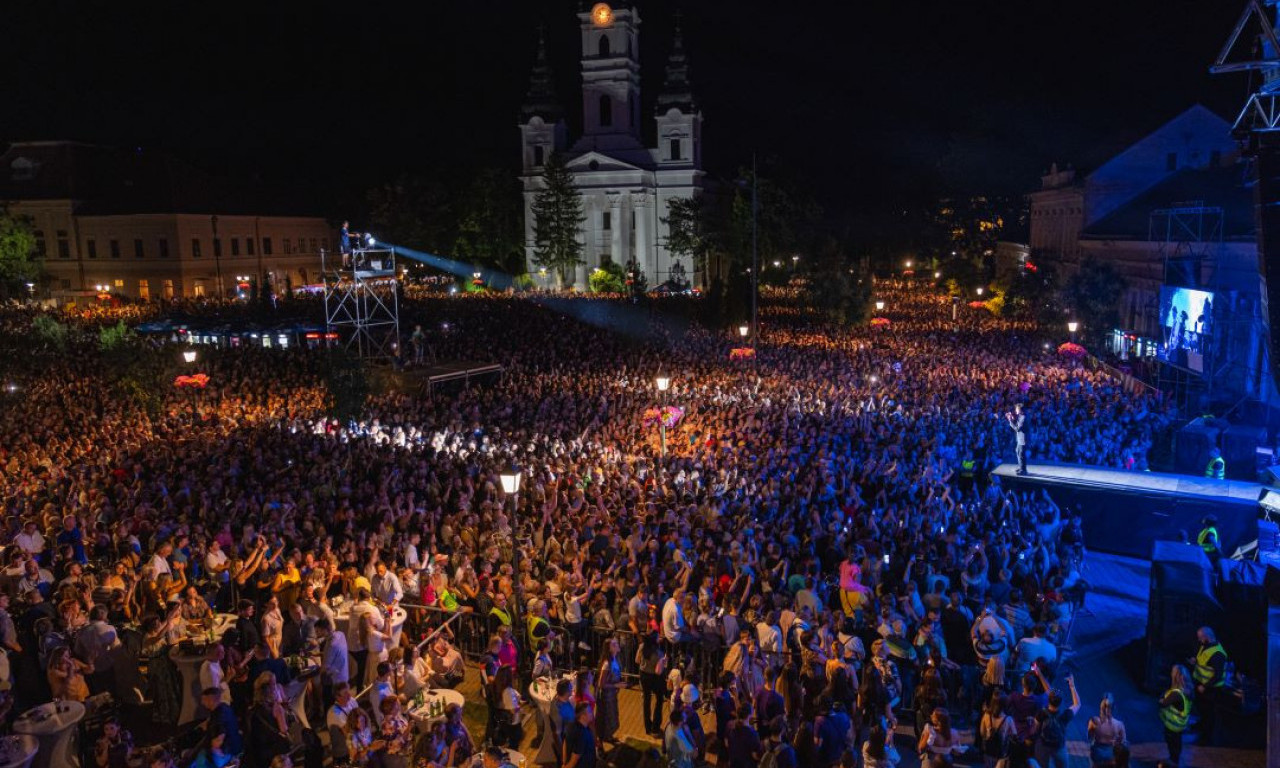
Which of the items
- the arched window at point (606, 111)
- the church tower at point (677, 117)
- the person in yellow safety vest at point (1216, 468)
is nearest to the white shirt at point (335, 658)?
the person in yellow safety vest at point (1216, 468)

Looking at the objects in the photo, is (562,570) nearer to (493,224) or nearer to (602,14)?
(602,14)

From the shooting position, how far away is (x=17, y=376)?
22.1m

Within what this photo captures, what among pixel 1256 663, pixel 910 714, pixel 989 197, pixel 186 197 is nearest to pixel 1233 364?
pixel 1256 663

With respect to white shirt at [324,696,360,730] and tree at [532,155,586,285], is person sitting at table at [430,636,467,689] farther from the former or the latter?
tree at [532,155,586,285]

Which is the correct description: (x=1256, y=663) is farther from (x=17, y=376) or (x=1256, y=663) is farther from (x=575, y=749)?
(x=17, y=376)

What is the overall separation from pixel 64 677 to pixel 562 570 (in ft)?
15.6

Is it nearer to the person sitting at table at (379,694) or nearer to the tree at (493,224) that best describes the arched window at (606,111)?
the tree at (493,224)

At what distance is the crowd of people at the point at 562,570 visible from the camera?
718 cm

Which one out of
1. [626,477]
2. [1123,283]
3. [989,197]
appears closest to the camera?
[626,477]

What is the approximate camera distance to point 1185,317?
24828 mm

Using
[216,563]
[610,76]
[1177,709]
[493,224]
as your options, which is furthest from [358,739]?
[493,224]

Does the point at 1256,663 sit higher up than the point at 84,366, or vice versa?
the point at 84,366

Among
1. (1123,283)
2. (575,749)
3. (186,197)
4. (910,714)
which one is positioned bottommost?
(910,714)

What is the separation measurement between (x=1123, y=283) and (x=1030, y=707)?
114 feet
